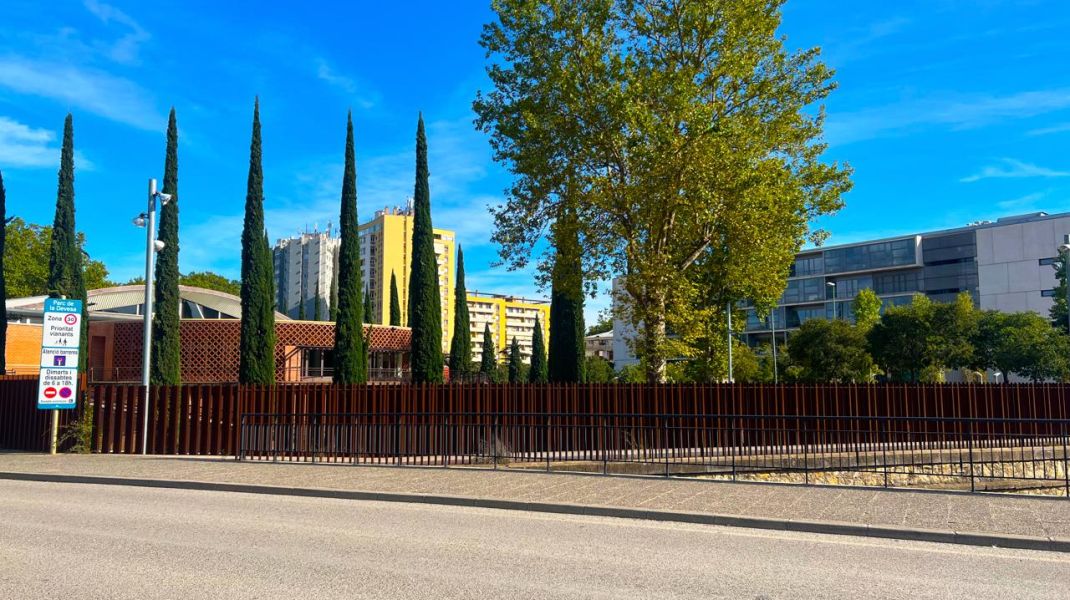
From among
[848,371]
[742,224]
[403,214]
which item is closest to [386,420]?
[742,224]

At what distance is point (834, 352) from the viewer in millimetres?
53312

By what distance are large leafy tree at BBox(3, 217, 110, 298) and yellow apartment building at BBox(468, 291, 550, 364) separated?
3639 inches

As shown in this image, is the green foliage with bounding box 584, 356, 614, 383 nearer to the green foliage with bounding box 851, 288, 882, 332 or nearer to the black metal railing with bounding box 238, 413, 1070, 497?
the green foliage with bounding box 851, 288, 882, 332

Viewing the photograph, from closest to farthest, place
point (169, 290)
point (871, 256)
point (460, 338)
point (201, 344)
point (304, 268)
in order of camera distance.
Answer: point (169, 290)
point (201, 344)
point (460, 338)
point (871, 256)
point (304, 268)

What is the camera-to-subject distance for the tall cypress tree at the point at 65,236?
38.4 m

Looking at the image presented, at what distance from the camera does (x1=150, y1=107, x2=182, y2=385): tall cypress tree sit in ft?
125

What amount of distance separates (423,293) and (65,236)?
58.3 feet

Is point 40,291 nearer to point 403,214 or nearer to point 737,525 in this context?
point 737,525

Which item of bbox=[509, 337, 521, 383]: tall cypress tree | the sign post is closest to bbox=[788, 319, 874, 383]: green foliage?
bbox=[509, 337, 521, 383]: tall cypress tree

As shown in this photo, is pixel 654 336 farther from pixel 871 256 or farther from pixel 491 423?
pixel 871 256

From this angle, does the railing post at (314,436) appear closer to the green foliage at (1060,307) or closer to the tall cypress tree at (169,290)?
the tall cypress tree at (169,290)

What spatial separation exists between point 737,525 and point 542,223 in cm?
1379

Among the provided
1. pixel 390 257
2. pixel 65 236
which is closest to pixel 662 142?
pixel 65 236

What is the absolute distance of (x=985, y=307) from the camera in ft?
254
